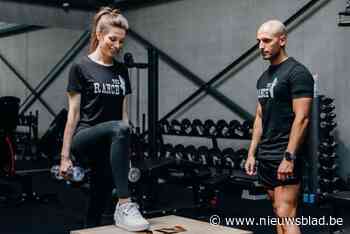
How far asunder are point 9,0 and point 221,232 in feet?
19.6

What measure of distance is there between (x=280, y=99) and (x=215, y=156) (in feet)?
12.0

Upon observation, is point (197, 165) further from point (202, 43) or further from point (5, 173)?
point (202, 43)

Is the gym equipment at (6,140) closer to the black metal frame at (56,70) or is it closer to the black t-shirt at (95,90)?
the black t-shirt at (95,90)

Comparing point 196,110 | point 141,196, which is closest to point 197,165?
point 141,196

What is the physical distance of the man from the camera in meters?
2.01

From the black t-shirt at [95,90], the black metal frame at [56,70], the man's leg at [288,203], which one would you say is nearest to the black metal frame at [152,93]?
the man's leg at [288,203]

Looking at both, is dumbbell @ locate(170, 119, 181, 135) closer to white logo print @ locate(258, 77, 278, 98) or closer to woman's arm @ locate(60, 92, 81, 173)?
white logo print @ locate(258, 77, 278, 98)

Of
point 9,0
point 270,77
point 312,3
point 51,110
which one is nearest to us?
point 270,77

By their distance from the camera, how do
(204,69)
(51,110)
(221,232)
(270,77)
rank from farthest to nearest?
1. (51,110)
2. (204,69)
3. (270,77)
4. (221,232)

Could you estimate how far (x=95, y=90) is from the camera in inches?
71.3

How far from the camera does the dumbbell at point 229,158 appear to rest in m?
5.44

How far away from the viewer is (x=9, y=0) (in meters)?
6.78

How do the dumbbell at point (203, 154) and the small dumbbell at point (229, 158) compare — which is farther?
the dumbbell at point (203, 154)

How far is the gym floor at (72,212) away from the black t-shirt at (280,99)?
1.36 m
